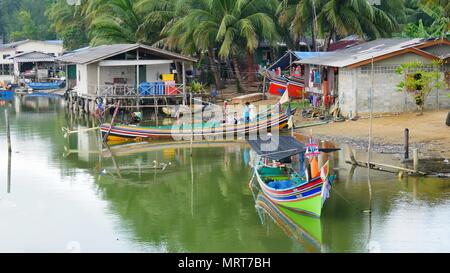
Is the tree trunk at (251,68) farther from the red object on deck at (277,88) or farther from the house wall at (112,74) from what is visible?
the red object on deck at (277,88)

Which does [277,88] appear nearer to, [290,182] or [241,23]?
[241,23]

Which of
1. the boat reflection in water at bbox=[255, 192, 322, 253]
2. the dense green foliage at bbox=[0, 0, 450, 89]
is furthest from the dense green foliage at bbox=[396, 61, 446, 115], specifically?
the boat reflection in water at bbox=[255, 192, 322, 253]

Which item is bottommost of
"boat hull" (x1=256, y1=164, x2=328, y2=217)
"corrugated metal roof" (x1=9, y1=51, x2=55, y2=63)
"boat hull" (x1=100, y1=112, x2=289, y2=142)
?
"boat hull" (x1=256, y1=164, x2=328, y2=217)

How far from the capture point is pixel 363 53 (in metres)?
33.0

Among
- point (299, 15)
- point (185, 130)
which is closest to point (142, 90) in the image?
point (185, 130)

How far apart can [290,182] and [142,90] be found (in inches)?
766

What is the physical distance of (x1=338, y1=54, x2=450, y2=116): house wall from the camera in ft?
102

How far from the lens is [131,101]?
39250mm

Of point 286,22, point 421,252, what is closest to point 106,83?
point 286,22

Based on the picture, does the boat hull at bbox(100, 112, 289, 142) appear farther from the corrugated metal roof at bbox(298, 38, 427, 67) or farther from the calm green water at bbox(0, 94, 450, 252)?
the corrugated metal roof at bbox(298, 38, 427, 67)

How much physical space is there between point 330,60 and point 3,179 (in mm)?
15506

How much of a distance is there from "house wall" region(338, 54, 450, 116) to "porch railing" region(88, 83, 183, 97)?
1042 centimetres

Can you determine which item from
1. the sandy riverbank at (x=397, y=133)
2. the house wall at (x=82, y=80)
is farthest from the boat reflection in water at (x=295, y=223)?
the house wall at (x=82, y=80)

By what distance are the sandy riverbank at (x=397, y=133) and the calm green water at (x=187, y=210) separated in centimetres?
179
